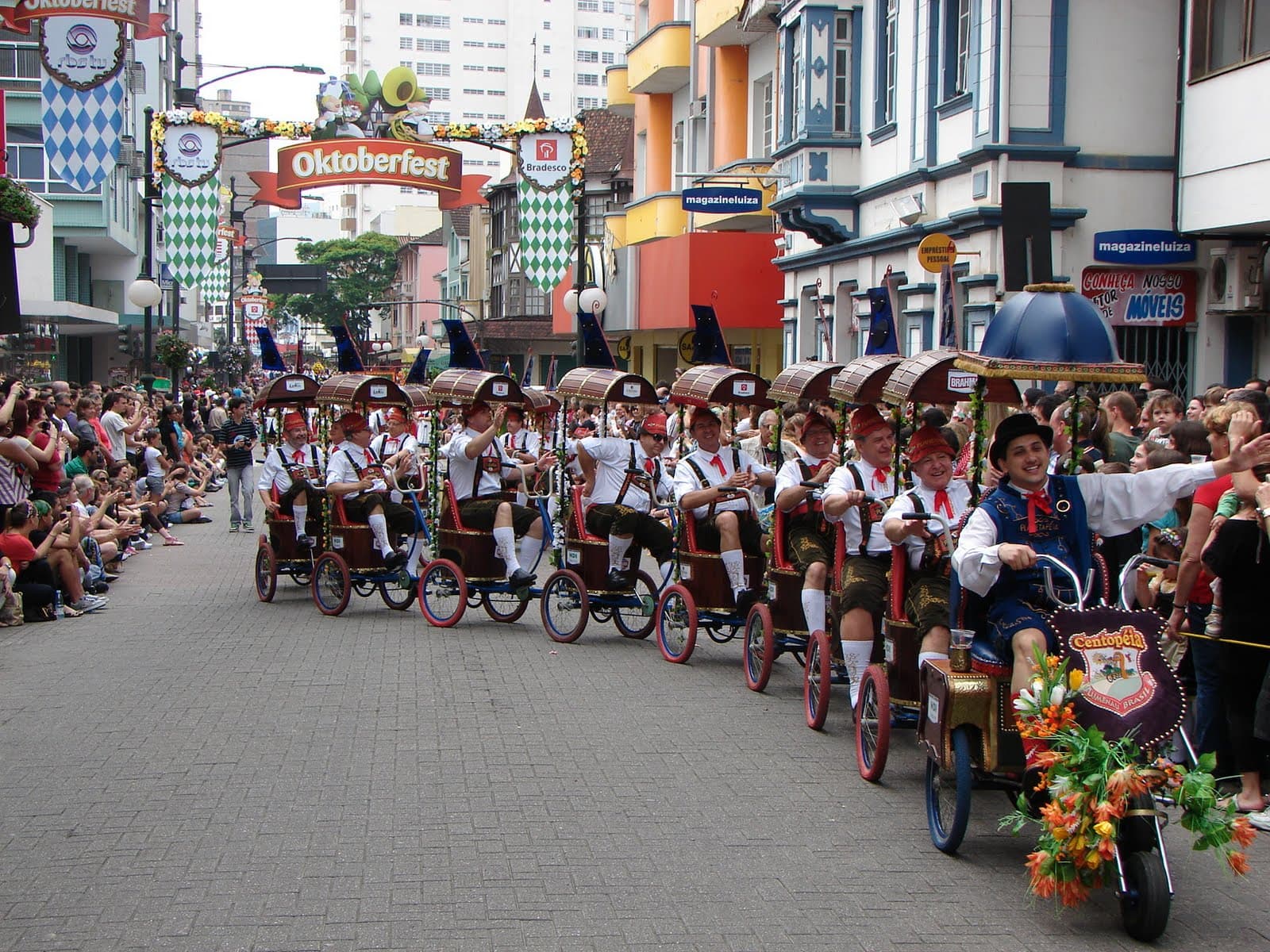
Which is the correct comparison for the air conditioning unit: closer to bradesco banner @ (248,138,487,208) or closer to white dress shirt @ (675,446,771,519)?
white dress shirt @ (675,446,771,519)

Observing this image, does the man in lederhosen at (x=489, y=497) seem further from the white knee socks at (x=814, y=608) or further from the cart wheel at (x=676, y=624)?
the white knee socks at (x=814, y=608)

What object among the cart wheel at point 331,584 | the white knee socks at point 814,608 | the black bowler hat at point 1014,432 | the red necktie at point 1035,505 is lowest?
the cart wheel at point 331,584

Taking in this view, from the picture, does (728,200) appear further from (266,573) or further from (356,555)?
(356,555)

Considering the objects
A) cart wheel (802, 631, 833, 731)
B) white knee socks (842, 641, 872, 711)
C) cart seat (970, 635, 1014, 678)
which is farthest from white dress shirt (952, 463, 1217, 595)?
cart wheel (802, 631, 833, 731)

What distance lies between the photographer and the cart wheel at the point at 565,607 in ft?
40.2

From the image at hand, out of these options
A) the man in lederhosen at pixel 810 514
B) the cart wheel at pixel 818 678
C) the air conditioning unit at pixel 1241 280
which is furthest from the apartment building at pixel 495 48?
the cart wheel at pixel 818 678

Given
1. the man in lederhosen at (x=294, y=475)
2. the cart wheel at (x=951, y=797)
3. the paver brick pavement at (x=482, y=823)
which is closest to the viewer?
the paver brick pavement at (x=482, y=823)

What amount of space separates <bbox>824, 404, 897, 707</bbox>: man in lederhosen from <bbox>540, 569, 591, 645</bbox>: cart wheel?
3.70 m

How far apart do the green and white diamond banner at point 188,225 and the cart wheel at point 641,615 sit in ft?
45.4

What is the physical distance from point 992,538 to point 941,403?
67.7 inches

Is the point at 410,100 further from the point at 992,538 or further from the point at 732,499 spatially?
the point at 992,538

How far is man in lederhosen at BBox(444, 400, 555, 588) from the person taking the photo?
12.9 m

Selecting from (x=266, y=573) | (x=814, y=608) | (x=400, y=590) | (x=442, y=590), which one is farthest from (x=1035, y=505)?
(x=266, y=573)

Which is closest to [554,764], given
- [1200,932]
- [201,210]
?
[1200,932]
